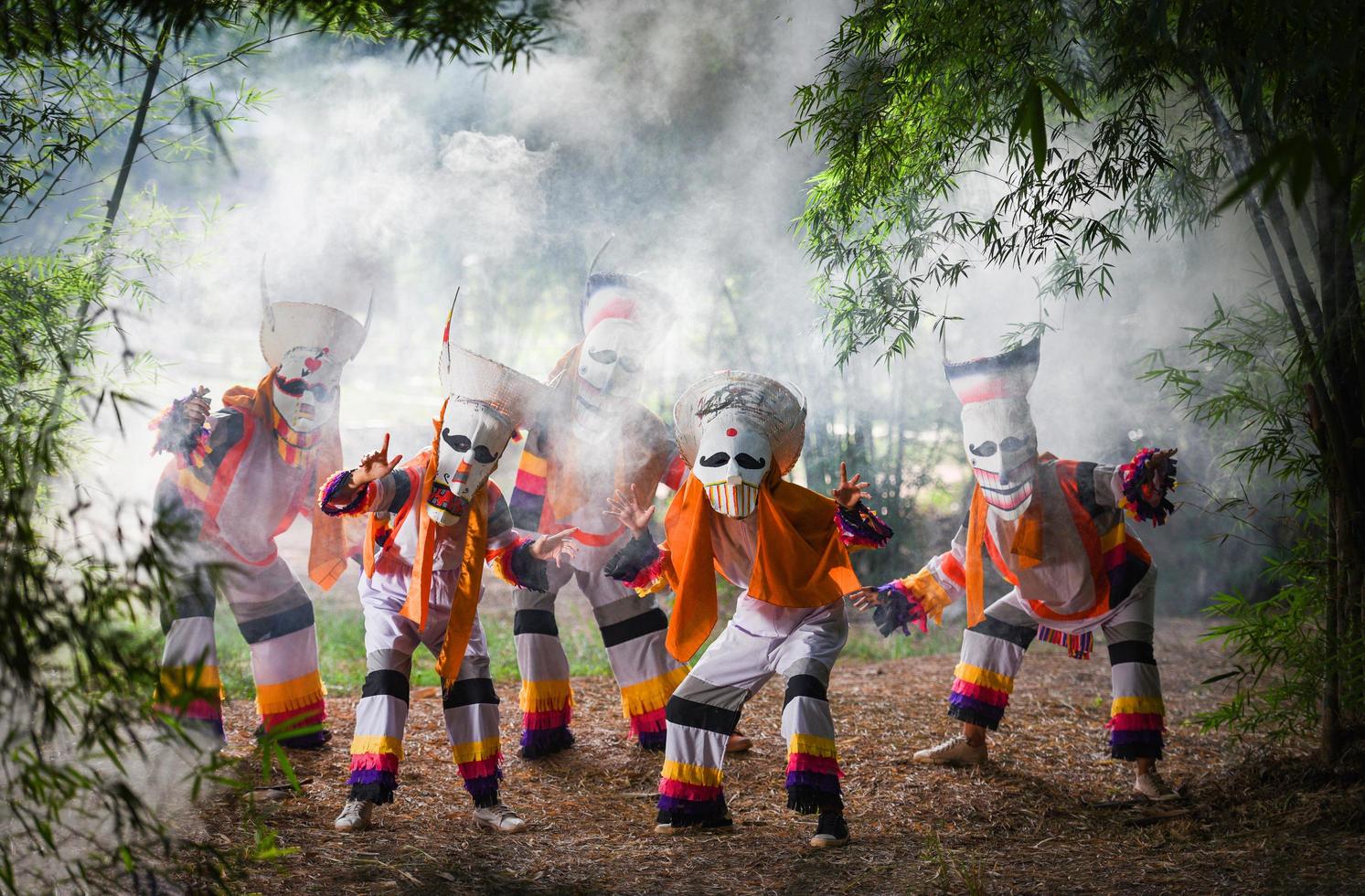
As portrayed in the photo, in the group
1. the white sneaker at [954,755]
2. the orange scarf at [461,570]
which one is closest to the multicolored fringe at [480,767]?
the orange scarf at [461,570]

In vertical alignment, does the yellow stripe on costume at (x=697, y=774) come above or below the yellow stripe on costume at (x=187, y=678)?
Answer: below

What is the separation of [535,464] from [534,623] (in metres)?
0.67

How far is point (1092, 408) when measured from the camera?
6289 millimetres

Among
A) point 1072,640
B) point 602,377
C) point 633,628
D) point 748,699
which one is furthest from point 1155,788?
point 602,377

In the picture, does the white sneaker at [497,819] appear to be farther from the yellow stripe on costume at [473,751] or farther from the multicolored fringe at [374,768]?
the multicolored fringe at [374,768]

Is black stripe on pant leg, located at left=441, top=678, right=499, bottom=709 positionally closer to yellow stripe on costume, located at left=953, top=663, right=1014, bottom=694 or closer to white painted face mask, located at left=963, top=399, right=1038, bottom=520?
yellow stripe on costume, located at left=953, top=663, right=1014, bottom=694

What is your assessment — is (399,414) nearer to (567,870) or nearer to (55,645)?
(567,870)

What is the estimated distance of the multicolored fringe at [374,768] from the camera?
3535mm

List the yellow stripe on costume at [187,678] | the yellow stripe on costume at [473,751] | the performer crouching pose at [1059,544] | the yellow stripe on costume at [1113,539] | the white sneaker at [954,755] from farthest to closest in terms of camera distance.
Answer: the white sneaker at [954,755] < the yellow stripe on costume at [1113,539] < the performer crouching pose at [1059,544] < the yellow stripe on costume at [473,751] < the yellow stripe on costume at [187,678]

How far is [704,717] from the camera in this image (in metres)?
3.59

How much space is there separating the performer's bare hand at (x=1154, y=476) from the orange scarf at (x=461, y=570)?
242cm

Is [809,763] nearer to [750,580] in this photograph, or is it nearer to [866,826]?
[866,826]

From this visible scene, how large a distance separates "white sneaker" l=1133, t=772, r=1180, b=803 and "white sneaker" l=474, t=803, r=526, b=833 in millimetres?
2310

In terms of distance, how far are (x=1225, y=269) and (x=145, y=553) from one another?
21.0 ft
